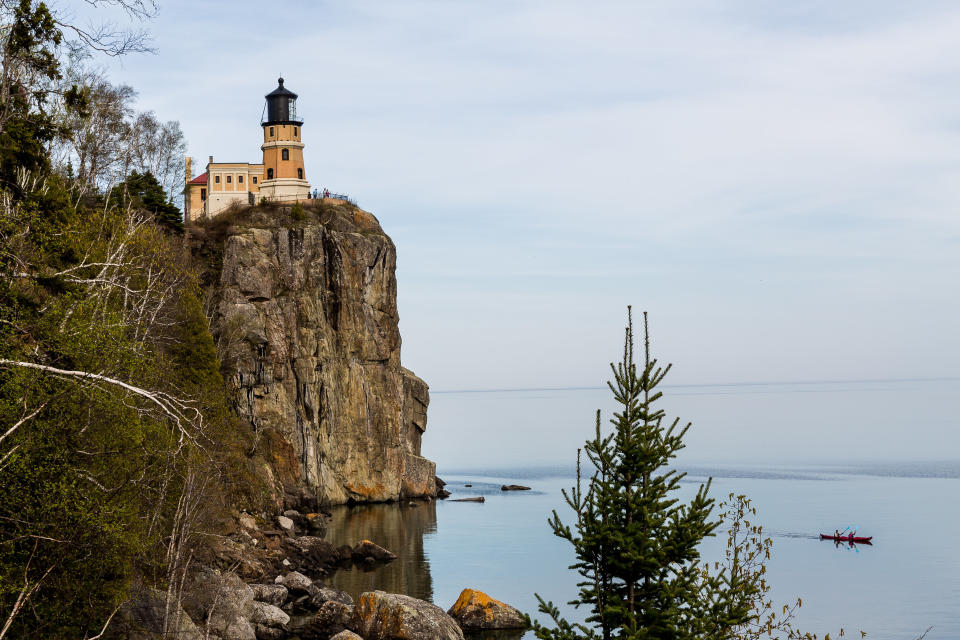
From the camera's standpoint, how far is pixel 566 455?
518 ft

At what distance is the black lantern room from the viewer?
359ft

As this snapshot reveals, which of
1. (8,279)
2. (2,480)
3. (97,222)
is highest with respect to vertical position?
(97,222)

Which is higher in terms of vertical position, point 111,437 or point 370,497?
point 111,437

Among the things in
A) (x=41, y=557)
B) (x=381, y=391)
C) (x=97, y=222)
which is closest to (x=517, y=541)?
(x=381, y=391)

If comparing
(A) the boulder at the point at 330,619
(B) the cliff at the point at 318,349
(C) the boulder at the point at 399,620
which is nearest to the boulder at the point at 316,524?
(B) the cliff at the point at 318,349

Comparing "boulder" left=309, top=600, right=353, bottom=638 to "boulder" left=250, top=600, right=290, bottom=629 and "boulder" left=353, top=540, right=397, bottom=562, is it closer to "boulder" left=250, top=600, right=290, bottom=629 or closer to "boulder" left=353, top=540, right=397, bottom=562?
"boulder" left=250, top=600, right=290, bottom=629

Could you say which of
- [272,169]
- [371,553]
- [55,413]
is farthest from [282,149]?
[55,413]

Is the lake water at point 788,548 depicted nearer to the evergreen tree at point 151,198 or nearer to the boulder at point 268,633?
the boulder at point 268,633

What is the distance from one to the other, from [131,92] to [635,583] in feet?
200

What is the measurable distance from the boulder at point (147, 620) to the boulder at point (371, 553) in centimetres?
2716

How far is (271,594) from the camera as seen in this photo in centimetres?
4703

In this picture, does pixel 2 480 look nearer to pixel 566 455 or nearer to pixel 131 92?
pixel 131 92

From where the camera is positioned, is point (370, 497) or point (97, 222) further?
point (370, 497)

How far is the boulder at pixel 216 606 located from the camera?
1448 inches
